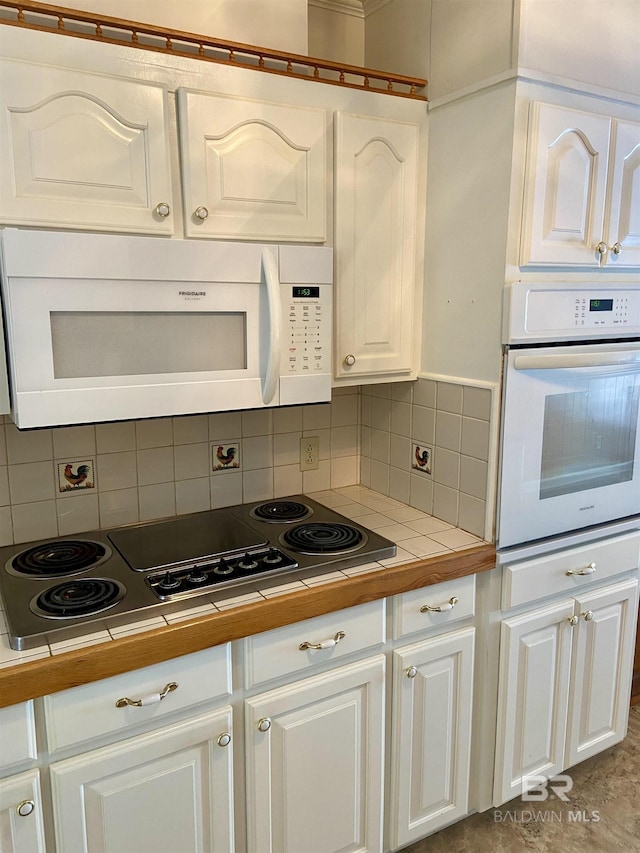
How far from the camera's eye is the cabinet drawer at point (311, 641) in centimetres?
146

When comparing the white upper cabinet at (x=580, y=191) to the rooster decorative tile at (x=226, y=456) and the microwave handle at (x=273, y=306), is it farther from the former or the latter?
the rooster decorative tile at (x=226, y=456)

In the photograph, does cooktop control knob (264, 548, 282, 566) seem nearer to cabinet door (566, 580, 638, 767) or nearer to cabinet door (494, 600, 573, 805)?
cabinet door (494, 600, 573, 805)

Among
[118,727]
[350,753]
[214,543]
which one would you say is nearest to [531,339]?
[214,543]

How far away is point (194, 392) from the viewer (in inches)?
60.9

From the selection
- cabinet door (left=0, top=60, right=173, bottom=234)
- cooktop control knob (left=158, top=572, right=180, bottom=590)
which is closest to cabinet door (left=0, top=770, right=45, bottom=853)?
cooktop control knob (left=158, top=572, right=180, bottom=590)

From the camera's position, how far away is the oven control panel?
65.8 inches

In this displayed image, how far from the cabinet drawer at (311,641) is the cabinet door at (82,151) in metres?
0.94

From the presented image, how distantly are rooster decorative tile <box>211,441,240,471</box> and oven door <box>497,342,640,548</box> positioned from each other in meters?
0.78

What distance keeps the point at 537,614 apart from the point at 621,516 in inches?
16.5

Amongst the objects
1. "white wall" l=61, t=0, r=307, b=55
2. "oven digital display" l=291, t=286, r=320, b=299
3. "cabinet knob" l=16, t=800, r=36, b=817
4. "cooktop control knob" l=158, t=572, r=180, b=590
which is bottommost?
"cabinet knob" l=16, t=800, r=36, b=817

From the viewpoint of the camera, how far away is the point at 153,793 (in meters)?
1.38

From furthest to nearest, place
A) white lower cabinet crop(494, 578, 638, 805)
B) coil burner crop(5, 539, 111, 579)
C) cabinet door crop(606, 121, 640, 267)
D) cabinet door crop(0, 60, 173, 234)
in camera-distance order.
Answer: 1. white lower cabinet crop(494, 578, 638, 805)
2. cabinet door crop(606, 121, 640, 267)
3. coil burner crop(5, 539, 111, 579)
4. cabinet door crop(0, 60, 173, 234)

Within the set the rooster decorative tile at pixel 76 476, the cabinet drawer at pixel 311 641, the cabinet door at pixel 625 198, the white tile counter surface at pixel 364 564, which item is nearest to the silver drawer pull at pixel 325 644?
the cabinet drawer at pixel 311 641

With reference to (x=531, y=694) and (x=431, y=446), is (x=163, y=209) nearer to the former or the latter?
(x=431, y=446)
